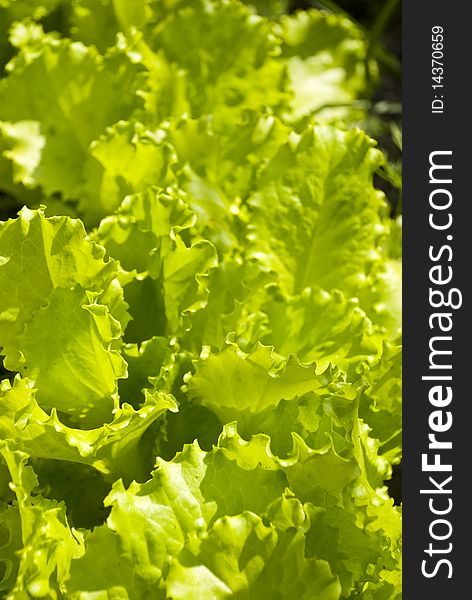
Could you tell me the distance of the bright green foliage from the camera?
43.0 inches

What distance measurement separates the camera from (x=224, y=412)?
1340 mm

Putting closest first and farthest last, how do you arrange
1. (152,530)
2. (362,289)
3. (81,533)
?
(152,530) < (81,533) < (362,289)

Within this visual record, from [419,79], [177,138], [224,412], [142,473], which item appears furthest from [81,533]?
[419,79]

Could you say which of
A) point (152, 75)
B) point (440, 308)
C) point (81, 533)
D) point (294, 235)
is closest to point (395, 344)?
point (440, 308)

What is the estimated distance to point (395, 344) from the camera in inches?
56.6

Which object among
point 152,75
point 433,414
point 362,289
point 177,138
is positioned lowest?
point 433,414

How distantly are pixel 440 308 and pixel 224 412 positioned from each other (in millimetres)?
361

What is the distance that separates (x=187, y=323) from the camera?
1359mm

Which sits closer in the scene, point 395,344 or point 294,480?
point 294,480

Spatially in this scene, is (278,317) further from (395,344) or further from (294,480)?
(294,480)

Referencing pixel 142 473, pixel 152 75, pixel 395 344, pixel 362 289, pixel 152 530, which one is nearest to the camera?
pixel 152 530

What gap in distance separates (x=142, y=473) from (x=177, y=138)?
0.60 metres

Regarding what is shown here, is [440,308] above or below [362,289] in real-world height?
below

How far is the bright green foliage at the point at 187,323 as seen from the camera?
1.09m
